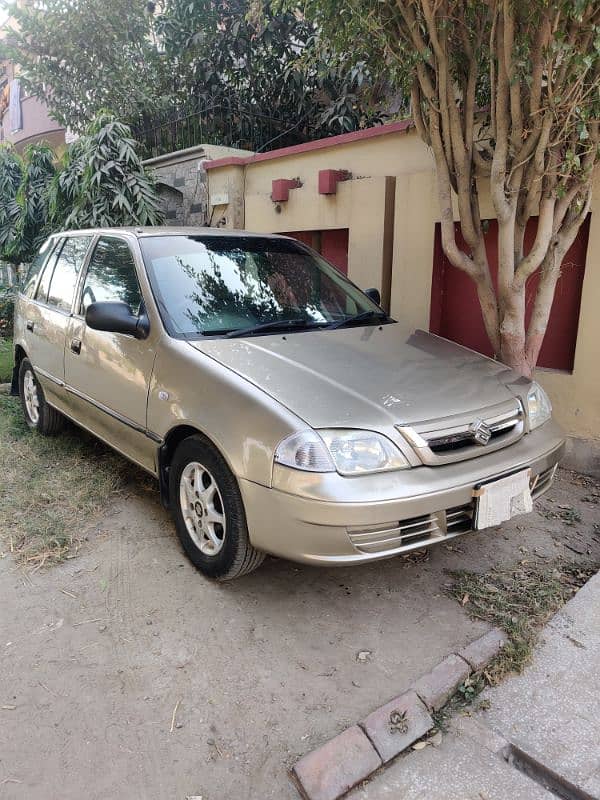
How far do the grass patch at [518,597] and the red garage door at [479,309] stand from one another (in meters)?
2.07

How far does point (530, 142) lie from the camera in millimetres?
3727

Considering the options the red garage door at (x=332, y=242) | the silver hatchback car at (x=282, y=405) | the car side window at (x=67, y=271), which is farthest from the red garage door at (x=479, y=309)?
the car side window at (x=67, y=271)

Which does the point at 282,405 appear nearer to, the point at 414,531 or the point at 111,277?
the point at 414,531

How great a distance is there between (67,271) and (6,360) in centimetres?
404

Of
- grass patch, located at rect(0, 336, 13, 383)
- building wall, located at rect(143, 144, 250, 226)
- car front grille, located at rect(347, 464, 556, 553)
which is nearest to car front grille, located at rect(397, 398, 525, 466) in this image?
car front grille, located at rect(347, 464, 556, 553)

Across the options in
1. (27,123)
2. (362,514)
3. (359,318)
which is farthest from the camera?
(27,123)

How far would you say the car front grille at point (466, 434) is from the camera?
2.65 metres

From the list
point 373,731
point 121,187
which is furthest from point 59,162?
point 373,731

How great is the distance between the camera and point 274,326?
3477mm

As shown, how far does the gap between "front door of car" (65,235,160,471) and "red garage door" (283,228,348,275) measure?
2.77 meters

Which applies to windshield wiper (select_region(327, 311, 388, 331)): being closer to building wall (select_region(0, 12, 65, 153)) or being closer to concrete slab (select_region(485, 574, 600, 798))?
concrete slab (select_region(485, 574, 600, 798))

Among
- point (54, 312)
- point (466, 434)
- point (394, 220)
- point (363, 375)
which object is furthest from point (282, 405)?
point (394, 220)

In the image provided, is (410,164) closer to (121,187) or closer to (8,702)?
(121,187)

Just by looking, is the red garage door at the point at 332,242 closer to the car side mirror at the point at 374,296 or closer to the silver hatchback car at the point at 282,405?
the car side mirror at the point at 374,296
